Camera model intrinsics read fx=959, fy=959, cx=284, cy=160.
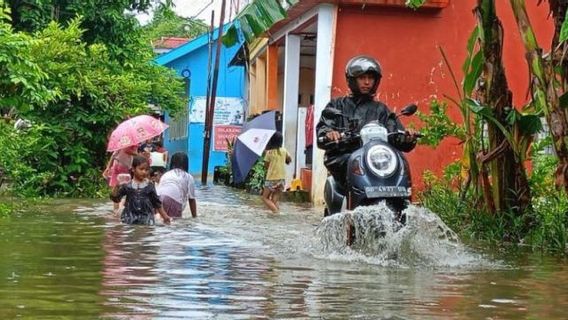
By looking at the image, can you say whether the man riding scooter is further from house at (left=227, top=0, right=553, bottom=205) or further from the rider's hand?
house at (left=227, top=0, right=553, bottom=205)

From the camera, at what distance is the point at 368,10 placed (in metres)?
16.9

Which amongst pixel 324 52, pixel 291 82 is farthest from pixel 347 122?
pixel 291 82

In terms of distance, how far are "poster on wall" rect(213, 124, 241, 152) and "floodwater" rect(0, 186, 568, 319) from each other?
20.2 metres

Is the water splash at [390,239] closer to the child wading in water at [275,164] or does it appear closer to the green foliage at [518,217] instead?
the green foliage at [518,217]

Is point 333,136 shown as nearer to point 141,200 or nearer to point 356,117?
point 356,117

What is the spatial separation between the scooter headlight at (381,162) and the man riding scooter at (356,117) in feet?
1.17

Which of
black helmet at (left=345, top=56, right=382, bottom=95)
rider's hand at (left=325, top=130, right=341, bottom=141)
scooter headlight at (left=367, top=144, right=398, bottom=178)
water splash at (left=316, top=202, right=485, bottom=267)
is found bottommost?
water splash at (left=316, top=202, right=485, bottom=267)

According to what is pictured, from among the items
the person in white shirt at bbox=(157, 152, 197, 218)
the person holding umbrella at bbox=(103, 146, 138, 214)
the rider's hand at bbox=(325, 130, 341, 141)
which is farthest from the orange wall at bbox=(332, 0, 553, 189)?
the rider's hand at bbox=(325, 130, 341, 141)

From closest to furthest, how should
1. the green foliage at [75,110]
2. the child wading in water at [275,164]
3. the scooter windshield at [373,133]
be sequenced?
the scooter windshield at [373,133] < the green foliage at [75,110] < the child wading in water at [275,164]

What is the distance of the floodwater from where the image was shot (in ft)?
16.0

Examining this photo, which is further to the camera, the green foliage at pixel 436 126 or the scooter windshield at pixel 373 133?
the green foliage at pixel 436 126

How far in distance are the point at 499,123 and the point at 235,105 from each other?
24.7m

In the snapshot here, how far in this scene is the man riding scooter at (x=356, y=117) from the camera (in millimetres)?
7609

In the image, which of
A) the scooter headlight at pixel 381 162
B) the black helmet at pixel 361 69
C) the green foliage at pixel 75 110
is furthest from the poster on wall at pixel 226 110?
the scooter headlight at pixel 381 162
